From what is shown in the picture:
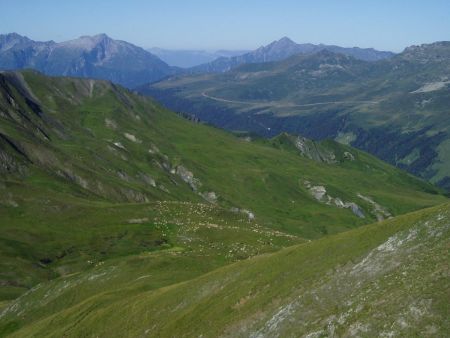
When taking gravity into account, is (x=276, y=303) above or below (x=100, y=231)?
above

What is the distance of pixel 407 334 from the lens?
128 ft

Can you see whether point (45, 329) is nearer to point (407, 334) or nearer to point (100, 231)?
point (407, 334)

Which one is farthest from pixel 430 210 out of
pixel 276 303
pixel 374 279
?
pixel 276 303

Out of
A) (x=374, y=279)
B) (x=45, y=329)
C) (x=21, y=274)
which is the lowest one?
(x=21, y=274)

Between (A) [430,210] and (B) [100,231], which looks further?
(B) [100,231]

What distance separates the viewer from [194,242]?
14525 cm

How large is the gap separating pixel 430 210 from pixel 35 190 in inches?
6020

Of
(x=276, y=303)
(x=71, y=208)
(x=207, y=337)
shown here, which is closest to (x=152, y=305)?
(x=207, y=337)

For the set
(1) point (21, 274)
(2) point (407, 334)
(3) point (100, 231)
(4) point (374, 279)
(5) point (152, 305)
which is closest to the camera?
(2) point (407, 334)

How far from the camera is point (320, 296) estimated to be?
51719 millimetres

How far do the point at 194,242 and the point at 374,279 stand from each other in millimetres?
98238

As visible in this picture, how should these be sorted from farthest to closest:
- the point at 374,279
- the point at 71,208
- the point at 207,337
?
the point at 71,208
the point at 207,337
the point at 374,279

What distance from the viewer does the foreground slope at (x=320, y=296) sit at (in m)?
42.2

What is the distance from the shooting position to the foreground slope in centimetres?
4219
